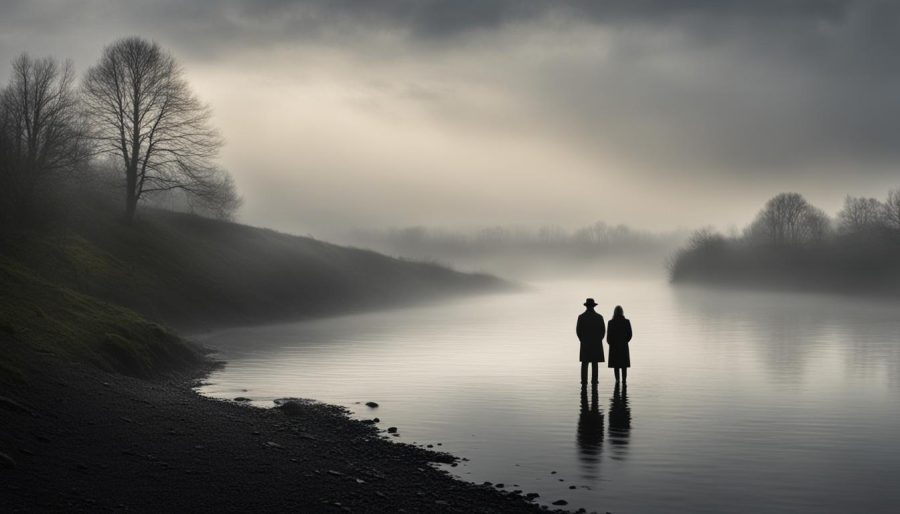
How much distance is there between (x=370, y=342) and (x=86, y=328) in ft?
73.8

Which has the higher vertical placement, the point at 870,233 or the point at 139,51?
the point at 139,51

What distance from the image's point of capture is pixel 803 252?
158750 millimetres

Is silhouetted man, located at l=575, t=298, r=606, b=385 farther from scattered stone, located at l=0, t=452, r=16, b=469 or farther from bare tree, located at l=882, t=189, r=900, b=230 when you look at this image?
bare tree, located at l=882, t=189, r=900, b=230

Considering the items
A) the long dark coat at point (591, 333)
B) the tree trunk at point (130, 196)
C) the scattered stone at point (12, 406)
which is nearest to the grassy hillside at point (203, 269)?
the tree trunk at point (130, 196)

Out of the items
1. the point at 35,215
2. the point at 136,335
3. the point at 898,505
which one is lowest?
the point at 898,505

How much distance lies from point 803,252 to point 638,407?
494 ft

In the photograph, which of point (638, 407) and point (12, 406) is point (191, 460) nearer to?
point (12, 406)

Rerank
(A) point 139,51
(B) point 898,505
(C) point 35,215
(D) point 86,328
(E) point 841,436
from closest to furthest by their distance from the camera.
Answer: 1. (B) point 898,505
2. (E) point 841,436
3. (D) point 86,328
4. (C) point 35,215
5. (A) point 139,51

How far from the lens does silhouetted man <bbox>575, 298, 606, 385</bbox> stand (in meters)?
→ 27.5

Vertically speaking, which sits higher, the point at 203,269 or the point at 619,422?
the point at 203,269

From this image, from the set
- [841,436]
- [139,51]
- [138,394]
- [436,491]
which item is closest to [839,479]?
[841,436]

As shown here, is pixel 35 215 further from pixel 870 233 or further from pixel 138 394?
pixel 870 233

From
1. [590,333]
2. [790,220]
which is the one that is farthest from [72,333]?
[790,220]

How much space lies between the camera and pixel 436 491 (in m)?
15.3
